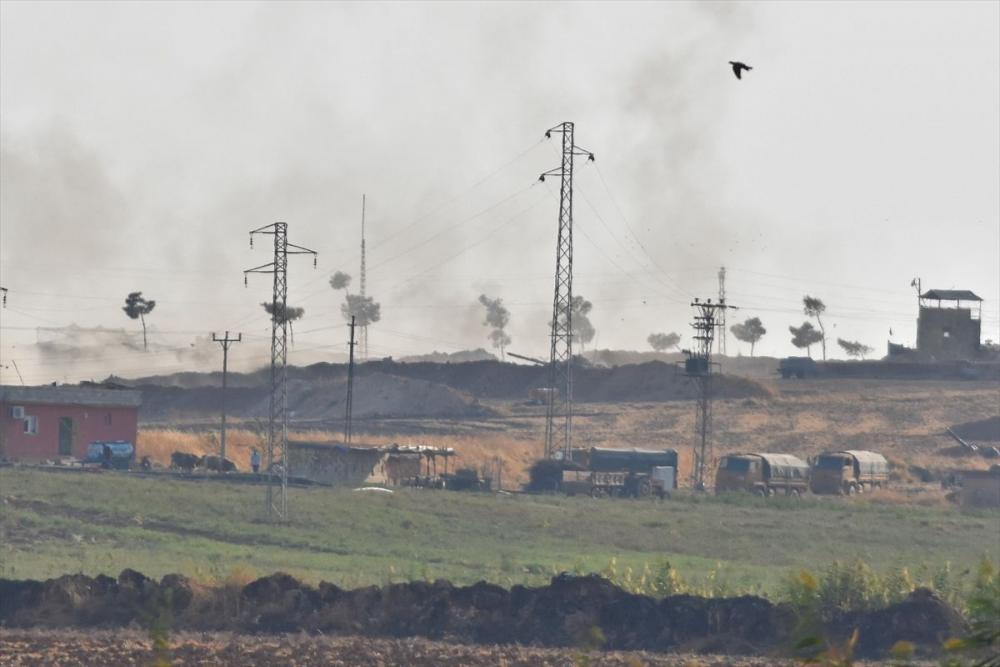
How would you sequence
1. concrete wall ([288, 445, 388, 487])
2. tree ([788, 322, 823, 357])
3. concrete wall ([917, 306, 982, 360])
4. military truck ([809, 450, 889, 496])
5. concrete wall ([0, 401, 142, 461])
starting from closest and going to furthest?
concrete wall ([288, 445, 388, 487])
concrete wall ([0, 401, 142, 461])
military truck ([809, 450, 889, 496])
concrete wall ([917, 306, 982, 360])
tree ([788, 322, 823, 357])

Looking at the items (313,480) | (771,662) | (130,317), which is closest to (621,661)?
(771,662)

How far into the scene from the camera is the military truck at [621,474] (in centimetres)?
6944

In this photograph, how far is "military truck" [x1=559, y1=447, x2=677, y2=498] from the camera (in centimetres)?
6944

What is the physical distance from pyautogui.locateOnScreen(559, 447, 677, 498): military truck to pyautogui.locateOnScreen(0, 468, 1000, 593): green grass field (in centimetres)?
604

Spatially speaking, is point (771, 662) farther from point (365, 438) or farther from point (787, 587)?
point (365, 438)

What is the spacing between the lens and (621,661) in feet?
86.8

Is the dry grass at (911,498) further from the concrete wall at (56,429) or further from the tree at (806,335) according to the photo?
the tree at (806,335)

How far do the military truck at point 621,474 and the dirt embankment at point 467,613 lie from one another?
125 feet

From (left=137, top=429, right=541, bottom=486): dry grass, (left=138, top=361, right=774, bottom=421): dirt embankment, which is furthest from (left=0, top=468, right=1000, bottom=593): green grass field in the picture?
(left=138, top=361, right=774, bottom=421): dirt embankment


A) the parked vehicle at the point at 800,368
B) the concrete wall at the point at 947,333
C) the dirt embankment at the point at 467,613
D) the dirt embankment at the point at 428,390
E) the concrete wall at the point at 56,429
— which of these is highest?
the concrete wall at the point at 947,333

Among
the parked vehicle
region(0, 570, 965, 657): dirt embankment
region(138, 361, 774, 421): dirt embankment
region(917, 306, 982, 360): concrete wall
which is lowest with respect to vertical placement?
region(0, 570, 965, 657): dirt embankment

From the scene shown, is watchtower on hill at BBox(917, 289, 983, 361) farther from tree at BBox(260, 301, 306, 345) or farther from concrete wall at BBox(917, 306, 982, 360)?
tree at BBox(260, 301, 306, 345)

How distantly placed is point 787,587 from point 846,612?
1571mm

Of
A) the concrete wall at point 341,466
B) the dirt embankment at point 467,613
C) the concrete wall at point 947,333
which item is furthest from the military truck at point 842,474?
the concrete wall at point 947,333
